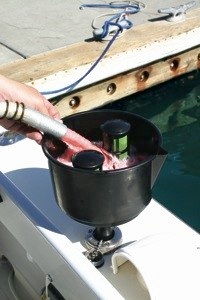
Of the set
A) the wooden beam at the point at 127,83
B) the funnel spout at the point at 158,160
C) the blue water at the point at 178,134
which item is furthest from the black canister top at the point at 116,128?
the wooden beam at the point at 127,83

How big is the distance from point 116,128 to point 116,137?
0.02 m

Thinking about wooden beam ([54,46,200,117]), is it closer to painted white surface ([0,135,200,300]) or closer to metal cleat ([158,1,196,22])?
metal cleat ([158,1,196,22])

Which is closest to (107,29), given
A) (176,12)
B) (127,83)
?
(127,83)

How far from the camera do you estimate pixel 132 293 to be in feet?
4.73

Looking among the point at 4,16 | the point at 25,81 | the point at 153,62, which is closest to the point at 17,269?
the point at 25,81

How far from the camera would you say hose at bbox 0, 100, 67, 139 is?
142 centimetres

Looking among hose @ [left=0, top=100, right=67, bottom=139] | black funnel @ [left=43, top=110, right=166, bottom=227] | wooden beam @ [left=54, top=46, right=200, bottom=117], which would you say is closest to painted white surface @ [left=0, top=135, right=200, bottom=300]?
black funnel @ [left=43, top=110, right=166, bottom=227]

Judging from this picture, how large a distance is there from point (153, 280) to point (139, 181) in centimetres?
26

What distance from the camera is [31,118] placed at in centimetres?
144

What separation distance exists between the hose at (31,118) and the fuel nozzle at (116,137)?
12 centimetres

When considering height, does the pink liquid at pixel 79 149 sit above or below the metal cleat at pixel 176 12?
above

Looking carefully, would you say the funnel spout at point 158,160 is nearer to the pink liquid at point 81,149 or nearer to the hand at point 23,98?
the pink liquid at point 81,149

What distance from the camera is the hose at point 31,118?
4.65ft

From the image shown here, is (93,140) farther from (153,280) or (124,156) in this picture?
(153,280)
